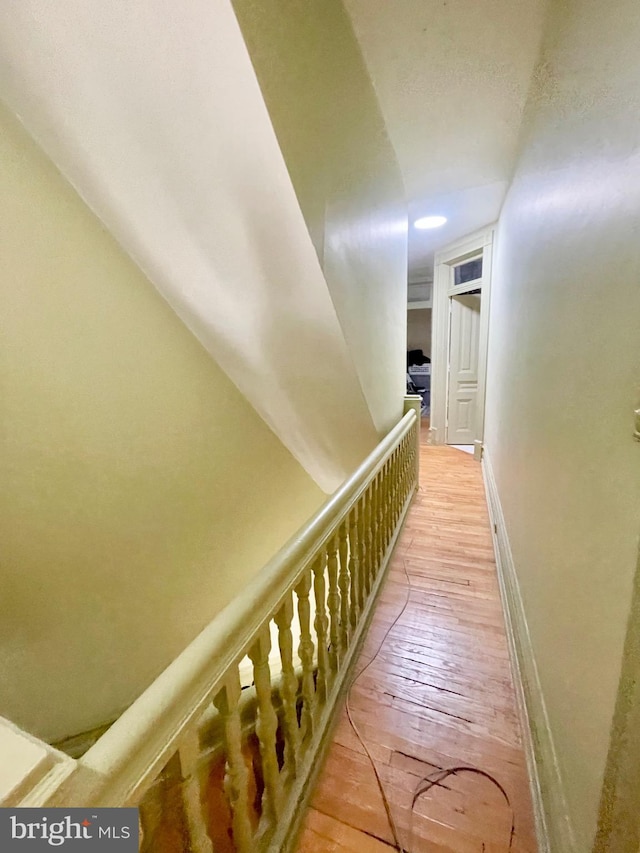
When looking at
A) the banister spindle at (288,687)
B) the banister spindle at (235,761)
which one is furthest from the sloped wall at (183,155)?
the banister spindle at (235,761)

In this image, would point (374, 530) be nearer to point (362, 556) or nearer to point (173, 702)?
point (362, 556)

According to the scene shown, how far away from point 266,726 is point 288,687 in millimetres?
116

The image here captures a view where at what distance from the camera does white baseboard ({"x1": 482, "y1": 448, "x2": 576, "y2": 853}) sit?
0.91 meters

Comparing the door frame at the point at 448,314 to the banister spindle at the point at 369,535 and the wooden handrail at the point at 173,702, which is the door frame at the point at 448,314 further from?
the wooden handrail at the point at 173,702

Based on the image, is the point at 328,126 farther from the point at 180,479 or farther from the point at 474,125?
the point at 180,479

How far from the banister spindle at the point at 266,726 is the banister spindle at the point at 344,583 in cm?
54

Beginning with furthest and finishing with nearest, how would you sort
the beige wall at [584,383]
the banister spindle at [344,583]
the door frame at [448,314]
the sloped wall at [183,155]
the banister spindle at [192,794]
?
the door frame at [448,314] → the banister spindle at [344,583] → the sloped wall at [183,155] → the beige wall at [584,383] → the banister spindle at [192,794]

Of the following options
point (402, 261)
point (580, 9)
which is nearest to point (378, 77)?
point (580, 9)

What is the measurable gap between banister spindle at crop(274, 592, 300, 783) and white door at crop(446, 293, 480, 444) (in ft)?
13.6

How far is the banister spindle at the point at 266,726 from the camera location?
823 mm

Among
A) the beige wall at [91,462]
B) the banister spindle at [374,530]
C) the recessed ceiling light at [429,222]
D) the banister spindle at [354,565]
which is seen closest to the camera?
the beige wall at [91,462]

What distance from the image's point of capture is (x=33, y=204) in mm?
1149

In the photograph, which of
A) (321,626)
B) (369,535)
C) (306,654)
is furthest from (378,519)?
(306,654)

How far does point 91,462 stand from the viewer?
147cm
